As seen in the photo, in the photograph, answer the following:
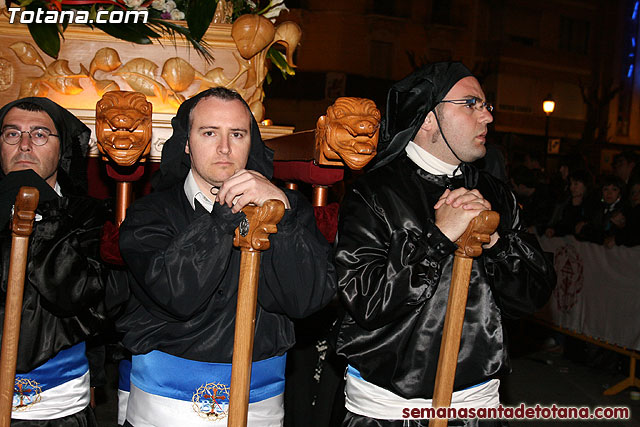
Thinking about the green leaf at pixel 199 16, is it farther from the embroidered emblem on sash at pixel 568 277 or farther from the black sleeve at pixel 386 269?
the embroidered emblem on sash at pixel 568 277

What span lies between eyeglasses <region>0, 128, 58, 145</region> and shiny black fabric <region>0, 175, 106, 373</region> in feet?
0.86

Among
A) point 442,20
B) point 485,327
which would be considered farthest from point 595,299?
point 442,20

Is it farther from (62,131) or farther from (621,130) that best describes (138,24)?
(621,130)

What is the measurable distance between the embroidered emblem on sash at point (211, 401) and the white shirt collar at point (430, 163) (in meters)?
1.19

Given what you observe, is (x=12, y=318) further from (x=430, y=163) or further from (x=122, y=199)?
(x=430, y=163)

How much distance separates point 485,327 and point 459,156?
696 millimetres

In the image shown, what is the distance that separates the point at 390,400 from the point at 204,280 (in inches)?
34.8

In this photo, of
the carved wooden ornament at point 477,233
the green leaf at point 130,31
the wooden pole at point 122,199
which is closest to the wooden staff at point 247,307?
the carved wooden ornament at point 477,233

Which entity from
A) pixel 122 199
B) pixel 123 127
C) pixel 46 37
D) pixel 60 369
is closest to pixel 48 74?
pixel 46 37

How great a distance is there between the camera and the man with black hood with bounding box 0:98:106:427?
250 centimetres

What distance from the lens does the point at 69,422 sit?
267 centimetres

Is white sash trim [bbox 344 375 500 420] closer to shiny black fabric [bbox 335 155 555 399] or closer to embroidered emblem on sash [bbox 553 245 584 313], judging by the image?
shiny black fabric [bbox 335 155 555 399]

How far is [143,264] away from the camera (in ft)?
7.19

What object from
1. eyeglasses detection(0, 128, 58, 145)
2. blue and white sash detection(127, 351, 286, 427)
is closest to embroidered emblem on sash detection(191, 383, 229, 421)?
blue and white sash detection(127, 351, 286, 427)
